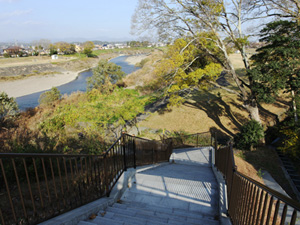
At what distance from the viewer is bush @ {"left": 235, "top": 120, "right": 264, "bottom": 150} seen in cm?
1143

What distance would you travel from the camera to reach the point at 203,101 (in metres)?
22.2

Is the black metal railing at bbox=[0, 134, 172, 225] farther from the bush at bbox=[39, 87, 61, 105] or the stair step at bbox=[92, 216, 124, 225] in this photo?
the bush at bbox=[39, 87, 61, 105]

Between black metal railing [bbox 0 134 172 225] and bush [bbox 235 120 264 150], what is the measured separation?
6277 millimetres

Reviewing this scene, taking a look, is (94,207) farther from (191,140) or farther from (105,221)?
(191,140)

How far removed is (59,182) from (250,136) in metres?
10.1

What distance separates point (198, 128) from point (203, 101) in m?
6.34

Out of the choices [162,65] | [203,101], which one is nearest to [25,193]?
[162,65]

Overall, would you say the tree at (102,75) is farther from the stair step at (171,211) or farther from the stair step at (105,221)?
the stair step at (105,221)

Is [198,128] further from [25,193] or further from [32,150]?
[25,193]

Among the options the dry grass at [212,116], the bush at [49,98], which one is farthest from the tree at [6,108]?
the dry grass at [212,116]

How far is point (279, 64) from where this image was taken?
1124 centimetres

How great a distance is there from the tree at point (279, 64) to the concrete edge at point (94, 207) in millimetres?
10292

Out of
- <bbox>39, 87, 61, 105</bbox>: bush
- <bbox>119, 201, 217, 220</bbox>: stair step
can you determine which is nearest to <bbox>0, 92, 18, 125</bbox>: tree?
<bbox>39, 87, 61, 105</bbox>: bush

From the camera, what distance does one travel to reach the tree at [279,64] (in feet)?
36.7
